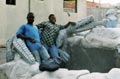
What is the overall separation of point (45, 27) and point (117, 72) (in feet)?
10.5

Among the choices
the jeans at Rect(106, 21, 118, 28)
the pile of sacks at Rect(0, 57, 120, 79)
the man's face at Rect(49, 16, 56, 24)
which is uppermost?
the man's face at Rect(49, 16, 56, 24)

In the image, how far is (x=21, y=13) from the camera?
1661 centimetres

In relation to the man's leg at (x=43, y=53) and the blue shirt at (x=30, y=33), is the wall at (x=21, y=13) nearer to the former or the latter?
the man's leg at (x=43, y=53)

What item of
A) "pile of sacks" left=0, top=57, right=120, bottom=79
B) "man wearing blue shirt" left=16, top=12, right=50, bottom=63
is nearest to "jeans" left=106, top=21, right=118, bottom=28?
"man wearing blue shirt" left=16, top=12, right=50, bottom=63

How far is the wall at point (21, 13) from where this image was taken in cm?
1537

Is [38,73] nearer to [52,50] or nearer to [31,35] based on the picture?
[31,35]

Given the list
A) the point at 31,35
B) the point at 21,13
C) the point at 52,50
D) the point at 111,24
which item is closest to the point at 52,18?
the point at 52,50

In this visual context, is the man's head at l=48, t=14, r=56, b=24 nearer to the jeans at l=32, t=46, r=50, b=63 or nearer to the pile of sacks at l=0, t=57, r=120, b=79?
the jeans at l=32, t=46, r=50, b=63

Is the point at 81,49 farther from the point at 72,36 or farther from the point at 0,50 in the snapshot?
the point at 0,50

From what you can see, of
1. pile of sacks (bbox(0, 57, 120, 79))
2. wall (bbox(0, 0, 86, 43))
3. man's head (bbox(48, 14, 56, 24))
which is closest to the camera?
pile of sacks (bbox(0, 57, 120, 79))

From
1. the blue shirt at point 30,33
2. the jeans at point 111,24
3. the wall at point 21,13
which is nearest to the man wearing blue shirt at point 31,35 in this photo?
the blue shirt at point 30,33

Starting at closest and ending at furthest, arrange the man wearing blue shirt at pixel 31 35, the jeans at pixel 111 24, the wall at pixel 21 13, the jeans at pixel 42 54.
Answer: the man wearing blue shirt at pixel 31 35 → the jeans at pixel 42 54 → the jeans at pixel 111 24 → the wall at pixel 21 13

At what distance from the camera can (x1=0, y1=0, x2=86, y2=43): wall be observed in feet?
50.4

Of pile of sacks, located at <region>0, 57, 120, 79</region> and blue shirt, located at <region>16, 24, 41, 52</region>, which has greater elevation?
blue shirt, located at <region>16, 24, 41, 52</region>
